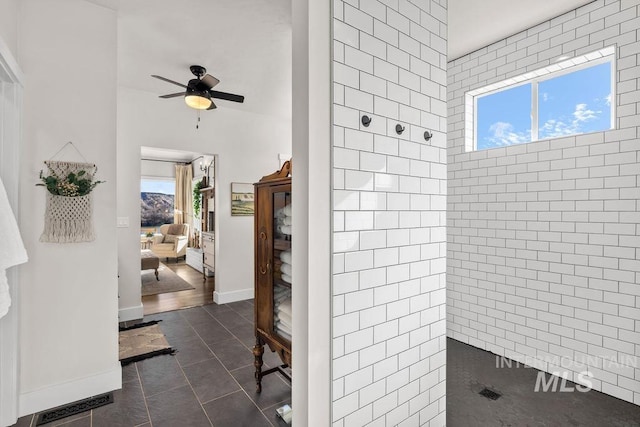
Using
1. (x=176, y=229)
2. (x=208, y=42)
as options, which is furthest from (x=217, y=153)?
(x=176, y=229)

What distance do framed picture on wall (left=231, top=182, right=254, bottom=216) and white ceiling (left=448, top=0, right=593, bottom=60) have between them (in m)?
3.30

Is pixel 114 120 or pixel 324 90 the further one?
pixel 114 120

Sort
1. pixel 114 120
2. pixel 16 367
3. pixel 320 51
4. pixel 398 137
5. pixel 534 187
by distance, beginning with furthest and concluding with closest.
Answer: pixel 534 187, pixel 114 120, pixel 16 367, pixel 398 137, pixel 320 51

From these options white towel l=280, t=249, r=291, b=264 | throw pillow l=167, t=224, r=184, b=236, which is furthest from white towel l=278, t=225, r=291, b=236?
throw pillow l=167, t=224, r=184, b=236

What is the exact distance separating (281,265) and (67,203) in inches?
64.0

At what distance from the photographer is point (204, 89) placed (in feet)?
10.1

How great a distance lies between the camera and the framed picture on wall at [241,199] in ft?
15.2

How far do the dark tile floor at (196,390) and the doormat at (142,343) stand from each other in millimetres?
79

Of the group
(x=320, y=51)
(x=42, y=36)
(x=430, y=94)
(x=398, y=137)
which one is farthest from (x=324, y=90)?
(x=42, y=36)

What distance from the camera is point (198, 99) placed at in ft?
10.3

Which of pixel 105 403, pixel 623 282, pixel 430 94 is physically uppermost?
pixel 430 94

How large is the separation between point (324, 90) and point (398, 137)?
47cm

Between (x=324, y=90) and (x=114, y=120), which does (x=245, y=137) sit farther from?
(x=324, y=90)

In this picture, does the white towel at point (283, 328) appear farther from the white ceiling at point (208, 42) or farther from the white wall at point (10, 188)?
the white ceiling at point (208, 42)
